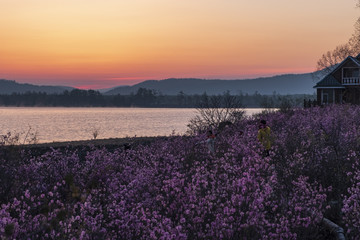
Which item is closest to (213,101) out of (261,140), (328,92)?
(261,140)

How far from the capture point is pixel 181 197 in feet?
21.9

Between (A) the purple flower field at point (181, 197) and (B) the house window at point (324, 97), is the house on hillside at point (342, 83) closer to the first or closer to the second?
(B) the house window at point (324, 97)

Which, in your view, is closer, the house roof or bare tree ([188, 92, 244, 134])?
bare tree ([188, 92, 244, 134])

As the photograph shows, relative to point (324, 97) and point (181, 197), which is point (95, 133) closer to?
point (181, 197)

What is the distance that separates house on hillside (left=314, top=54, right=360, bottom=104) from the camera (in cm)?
5109

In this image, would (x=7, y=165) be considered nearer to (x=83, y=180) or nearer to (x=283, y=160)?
(x=83, y=180)

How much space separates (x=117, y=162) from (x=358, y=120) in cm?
1319

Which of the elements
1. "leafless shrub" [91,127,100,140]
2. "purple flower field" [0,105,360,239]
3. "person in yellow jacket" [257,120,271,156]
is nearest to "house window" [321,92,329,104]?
"leafless shrub" [91,127,100,140]

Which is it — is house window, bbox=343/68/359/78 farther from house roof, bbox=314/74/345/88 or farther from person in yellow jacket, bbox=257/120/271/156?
person in yellow jacket, bbox=257/120/271/156

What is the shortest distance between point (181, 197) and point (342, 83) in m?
50.9

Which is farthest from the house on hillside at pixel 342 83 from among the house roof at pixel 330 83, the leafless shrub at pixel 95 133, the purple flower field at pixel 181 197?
the purple flower field at pixel 181 197

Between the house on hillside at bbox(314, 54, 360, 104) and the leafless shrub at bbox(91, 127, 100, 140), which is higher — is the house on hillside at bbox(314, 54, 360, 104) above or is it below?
above

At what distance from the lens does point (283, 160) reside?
10703 millimetres

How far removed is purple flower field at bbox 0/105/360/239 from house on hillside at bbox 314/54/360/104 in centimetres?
4221
